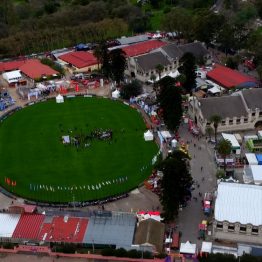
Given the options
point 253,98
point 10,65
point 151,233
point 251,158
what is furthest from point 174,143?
point 10,65

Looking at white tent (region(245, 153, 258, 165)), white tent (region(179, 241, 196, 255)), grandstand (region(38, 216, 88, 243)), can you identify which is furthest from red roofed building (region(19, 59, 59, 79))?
white tent (region(179, 241, 196, 255))

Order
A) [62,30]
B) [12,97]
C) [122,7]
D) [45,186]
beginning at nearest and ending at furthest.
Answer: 1. [45,186]
2. [12,97]
3. [62,30]
4. [122,7]

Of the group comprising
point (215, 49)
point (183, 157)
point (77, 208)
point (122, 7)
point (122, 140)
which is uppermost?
point (122, 7)

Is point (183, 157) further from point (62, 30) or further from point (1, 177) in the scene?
point (62, 30)

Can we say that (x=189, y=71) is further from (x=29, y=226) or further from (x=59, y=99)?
(x=29, y=226)

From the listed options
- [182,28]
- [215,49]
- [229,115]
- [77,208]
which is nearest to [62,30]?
[182,28]

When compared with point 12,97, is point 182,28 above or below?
above
